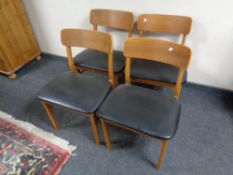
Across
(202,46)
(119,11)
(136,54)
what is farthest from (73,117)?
(202,46)

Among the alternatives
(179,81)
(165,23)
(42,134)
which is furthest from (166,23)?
(42,134)

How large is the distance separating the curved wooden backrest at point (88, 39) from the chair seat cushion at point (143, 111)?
0.34 metres

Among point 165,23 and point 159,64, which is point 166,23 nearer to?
Result: point 165,23

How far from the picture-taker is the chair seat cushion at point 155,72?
4.34 feet

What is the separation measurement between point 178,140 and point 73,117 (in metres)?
0.92

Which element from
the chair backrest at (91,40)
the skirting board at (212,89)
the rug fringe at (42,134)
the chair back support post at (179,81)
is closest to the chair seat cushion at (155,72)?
the chair back support post at (179,81)

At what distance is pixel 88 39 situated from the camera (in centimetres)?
135

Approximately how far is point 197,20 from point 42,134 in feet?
5.14

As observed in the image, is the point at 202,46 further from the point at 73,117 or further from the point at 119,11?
the point at 73,117

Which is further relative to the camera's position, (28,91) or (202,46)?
(28,91)

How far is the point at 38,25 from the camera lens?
2.23 meters

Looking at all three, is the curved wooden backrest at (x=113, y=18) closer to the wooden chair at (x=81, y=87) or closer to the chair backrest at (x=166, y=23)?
the chair backrest at (x=166, y=23)

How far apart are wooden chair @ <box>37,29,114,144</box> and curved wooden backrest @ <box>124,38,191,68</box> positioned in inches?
6.3

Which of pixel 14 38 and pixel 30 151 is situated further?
pixel 14 38
